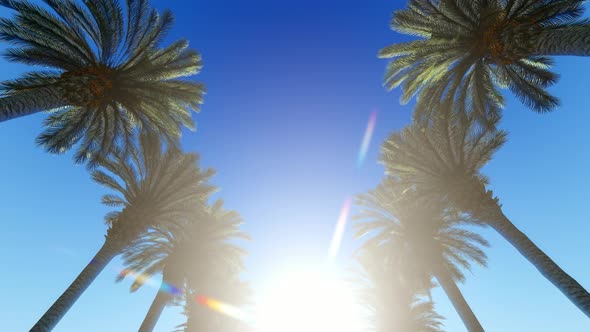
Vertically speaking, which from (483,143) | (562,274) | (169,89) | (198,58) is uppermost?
(198,58)

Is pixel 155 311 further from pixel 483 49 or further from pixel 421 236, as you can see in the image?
pixel 483 49

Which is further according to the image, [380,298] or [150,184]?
[380,298]

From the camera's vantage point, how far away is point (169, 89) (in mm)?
14906

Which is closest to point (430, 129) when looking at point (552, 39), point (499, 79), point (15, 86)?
point (499, 79)

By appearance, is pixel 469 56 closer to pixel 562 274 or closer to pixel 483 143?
pixel 483 143

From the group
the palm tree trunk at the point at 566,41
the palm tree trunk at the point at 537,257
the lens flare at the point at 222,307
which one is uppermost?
the lens flare at the point at 222,307

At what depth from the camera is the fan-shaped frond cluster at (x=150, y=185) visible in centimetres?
1623

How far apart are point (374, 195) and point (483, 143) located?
24.5 ft

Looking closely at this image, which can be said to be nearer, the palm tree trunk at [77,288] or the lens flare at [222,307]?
A: the palm tree trunk at [77,288]

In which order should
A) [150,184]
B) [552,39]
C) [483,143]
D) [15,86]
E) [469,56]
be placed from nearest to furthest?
[552,39], [15,86], [469,56], [483,143], [150,184]

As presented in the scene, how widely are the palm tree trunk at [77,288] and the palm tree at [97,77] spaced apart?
13.9 ft

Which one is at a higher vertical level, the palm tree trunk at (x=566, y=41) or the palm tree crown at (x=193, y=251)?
the palm tree crown at (x=193, y=251)

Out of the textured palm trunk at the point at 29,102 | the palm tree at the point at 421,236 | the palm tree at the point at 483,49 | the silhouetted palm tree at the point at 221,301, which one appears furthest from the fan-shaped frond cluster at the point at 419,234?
the textured palm trunk at the point at 29,102

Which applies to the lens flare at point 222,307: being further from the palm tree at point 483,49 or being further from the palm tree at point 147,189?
the palm tree at point 483,49
